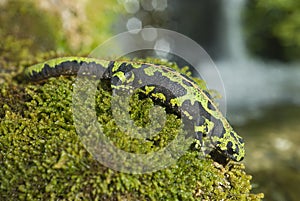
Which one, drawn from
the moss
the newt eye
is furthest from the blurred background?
the moss

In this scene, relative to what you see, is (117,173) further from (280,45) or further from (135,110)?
(280,45)

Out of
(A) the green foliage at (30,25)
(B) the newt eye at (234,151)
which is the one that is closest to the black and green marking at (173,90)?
(B) the newt eye at (234,151)

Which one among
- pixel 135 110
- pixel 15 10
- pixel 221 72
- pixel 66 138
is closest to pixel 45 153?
pixel 66 138

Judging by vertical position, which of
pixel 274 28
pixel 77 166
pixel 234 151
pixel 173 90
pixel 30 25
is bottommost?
pixel 77 166

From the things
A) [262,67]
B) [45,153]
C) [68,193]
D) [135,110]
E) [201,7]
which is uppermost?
[201,7]

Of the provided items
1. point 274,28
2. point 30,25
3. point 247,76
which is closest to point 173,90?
point 30,25

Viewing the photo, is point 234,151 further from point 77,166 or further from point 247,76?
point 247,76
